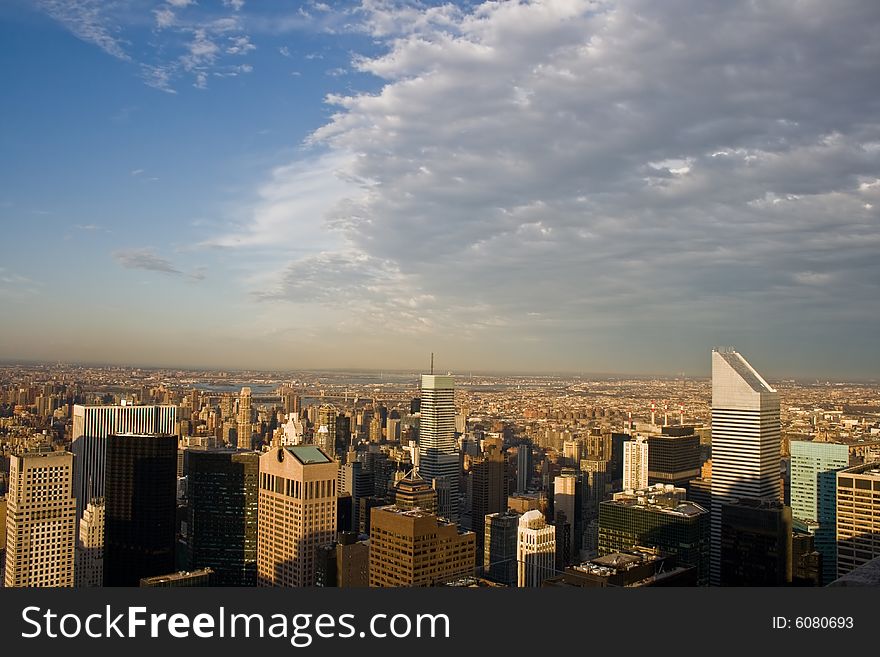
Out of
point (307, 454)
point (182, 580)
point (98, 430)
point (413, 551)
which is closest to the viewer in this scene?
point (413, 551)

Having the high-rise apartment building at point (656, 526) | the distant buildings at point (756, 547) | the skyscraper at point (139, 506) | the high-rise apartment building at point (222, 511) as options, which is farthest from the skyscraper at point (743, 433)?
the skyscraper at point (139, 506)

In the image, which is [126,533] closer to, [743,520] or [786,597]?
[743,520]

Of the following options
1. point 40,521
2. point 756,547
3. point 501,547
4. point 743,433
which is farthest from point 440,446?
point 40,521

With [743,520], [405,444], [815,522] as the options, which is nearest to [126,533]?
[405,444]

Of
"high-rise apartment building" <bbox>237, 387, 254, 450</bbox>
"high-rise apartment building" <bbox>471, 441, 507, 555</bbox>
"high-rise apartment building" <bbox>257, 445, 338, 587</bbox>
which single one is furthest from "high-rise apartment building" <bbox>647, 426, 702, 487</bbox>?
"high-rise apartment building" <bbox>237, 387, 254, 450</bbox>

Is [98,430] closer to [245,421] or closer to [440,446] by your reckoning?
[245,421]

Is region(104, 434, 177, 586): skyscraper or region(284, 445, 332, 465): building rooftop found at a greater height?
region(284, 445, 332, 465): building rooftop

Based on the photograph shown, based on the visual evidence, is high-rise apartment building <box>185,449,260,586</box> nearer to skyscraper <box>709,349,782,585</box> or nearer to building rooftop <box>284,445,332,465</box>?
building rooftop <box>284,445,332,465</box>
